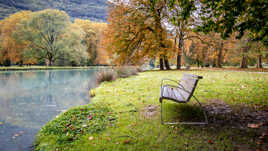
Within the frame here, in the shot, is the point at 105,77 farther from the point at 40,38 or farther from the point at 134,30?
the point at 40,38

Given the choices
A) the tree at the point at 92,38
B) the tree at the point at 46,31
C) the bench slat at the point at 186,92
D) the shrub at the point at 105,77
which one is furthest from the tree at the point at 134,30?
the tree at the point at 92,38

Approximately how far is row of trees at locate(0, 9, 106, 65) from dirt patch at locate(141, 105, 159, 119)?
31.9 meters

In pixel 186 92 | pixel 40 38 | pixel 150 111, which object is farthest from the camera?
pixel 40 38

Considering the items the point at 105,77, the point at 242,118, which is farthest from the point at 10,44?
the point at 242,118

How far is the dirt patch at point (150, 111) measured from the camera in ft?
11.3

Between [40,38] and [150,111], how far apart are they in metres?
34.7

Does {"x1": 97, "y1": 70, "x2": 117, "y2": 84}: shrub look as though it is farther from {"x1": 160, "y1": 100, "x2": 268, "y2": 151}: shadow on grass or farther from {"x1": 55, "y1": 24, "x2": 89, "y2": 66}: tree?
{"x1": 55, "y1": 24, "x2": 89, "y2": 66}: tree

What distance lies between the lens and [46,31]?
104 ft

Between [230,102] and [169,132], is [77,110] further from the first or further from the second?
[230,102]

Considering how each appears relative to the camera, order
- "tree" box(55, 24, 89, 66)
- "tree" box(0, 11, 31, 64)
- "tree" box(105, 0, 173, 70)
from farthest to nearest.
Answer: "tree" box(55, 24, 89, 66), "tree" box(0, 11, 31, 64), "tree" box(105, 0, 173, 70)

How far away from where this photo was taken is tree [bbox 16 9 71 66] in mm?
30312

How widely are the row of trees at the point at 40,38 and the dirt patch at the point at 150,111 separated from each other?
1256 inches

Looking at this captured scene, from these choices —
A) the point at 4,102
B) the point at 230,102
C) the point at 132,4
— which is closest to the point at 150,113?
the point at 230,102

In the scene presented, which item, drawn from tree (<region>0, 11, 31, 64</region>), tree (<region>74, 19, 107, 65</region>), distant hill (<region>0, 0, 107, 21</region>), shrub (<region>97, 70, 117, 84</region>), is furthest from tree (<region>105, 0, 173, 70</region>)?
distant hill (<region>0, 0, 107, 21</region>)
